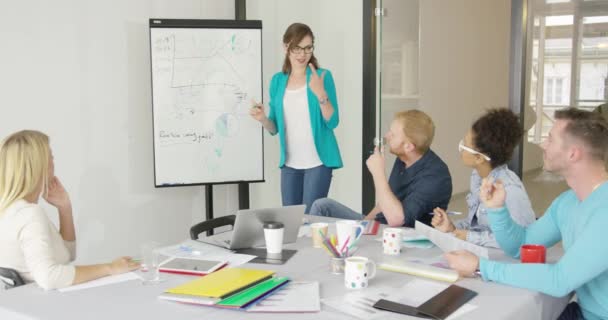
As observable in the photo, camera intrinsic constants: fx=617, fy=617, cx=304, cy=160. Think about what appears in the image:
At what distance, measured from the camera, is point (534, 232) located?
210 centimetres

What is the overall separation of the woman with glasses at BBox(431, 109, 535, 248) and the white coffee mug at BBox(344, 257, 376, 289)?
0.68 metres

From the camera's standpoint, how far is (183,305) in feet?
5.36

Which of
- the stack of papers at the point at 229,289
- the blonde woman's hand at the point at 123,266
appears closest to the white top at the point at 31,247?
Result: the blonde woman's hand at the point at 123,266

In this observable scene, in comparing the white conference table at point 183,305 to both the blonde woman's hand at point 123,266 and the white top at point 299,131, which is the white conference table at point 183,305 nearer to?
the blonde woman's hand at point 123,266

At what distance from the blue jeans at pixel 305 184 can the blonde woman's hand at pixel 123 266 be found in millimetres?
1789

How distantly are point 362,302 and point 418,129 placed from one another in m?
1.26

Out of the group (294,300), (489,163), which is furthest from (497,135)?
(294,300)

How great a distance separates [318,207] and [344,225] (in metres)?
0.97

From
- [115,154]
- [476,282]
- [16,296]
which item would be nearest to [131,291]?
[16,296]

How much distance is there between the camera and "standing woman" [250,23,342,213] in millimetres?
3639

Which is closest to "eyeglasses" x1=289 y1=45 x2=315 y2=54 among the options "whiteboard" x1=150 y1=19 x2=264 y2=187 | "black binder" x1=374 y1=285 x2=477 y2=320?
"whiteboard" x1=150 y1=19 x2=264 y2=187

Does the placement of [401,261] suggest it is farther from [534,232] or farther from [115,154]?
[115,154]

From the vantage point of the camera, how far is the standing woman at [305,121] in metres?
3.64

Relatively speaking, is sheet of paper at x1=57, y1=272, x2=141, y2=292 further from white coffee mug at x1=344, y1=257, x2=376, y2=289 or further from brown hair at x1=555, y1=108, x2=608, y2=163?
brown hair at x1=555, y1=108, x2=608, y2=163
